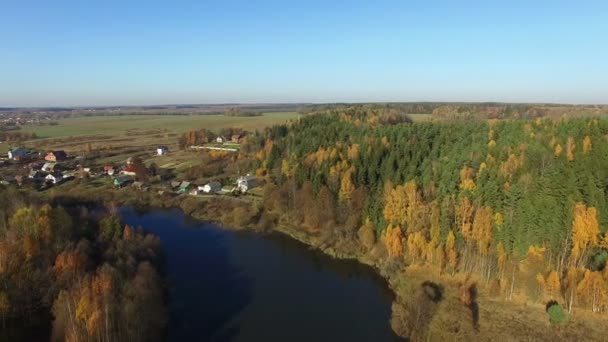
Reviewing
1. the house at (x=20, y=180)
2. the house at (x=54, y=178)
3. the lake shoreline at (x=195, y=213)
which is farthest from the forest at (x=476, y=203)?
the house at (x=20, y=180)

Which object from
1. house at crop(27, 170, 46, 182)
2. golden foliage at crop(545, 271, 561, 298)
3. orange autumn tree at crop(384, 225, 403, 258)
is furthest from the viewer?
house at crop(27, 170, 46, 182)

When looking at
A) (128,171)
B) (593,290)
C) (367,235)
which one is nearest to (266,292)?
(367,235)

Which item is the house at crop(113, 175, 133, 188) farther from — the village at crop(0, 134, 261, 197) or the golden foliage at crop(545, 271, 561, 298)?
the golden foliage at crop(545, 271, 561, 298)

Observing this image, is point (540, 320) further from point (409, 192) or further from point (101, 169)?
point (101, 169)

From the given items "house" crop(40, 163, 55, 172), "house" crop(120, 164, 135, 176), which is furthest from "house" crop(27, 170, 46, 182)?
"house" crop(120, 164, 135, 176)

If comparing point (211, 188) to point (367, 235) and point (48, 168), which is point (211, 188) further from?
point (48, 168)

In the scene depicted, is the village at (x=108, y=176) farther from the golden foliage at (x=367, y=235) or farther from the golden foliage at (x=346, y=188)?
the golden foliage at (x=367, y=235)

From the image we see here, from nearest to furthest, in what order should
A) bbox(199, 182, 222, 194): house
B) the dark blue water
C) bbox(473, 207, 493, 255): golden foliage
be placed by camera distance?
1. the dark blue water
2. bbox(473, 207, 493, 255): golden foliage
3. bbox(199, 182, 222, 194): house

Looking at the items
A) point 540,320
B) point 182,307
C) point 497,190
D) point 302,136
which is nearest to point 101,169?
point 302,136
